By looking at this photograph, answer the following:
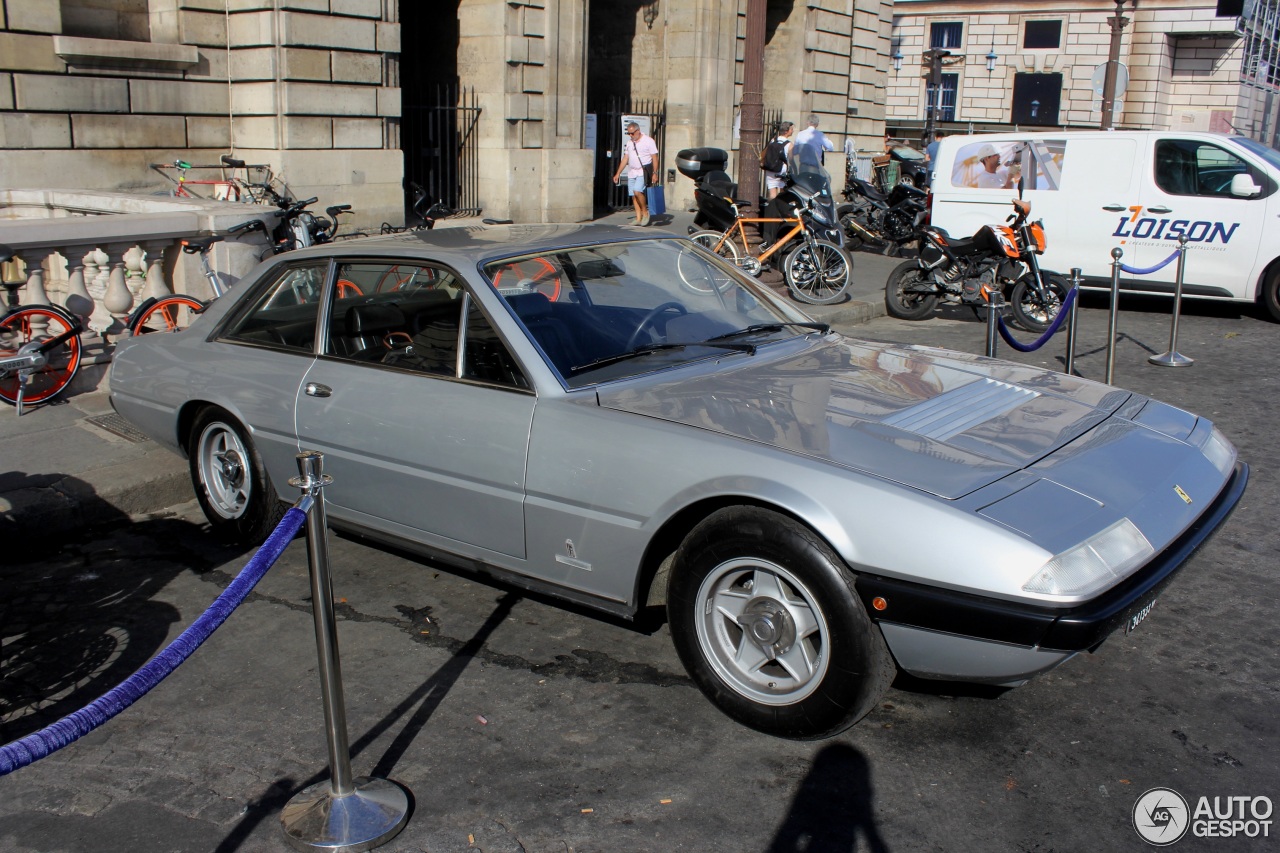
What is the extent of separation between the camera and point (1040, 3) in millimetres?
48500

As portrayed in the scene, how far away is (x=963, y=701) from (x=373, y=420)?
240cm

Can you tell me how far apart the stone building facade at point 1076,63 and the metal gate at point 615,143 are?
79.2ft

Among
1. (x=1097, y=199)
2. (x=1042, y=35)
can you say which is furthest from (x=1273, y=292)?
(x=1042, y=35)

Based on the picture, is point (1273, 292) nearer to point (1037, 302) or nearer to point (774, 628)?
point (1037, 302)

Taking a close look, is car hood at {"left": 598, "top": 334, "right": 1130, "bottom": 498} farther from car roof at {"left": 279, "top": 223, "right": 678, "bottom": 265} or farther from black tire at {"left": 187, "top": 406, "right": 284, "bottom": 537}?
black tire at {"left": 187, "top": 406, "right": 284, "bottom": 537}

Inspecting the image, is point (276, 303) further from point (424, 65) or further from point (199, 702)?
point (424, 65)

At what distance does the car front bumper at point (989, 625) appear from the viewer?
2.91 meters

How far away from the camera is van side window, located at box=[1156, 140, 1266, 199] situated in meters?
11.2

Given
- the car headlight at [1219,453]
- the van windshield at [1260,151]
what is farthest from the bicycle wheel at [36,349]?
the van windshield at [1260,151]

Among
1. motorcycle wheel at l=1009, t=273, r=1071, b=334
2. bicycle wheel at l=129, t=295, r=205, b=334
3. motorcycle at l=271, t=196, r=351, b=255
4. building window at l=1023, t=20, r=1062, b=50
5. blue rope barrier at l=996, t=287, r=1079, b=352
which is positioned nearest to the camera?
bicycle wheel at l=129, t=295, r=205, b=334

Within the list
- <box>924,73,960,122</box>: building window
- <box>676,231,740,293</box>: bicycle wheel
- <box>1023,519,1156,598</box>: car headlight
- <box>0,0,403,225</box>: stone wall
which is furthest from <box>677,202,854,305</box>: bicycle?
<box>924,73,960,122</box>: building window

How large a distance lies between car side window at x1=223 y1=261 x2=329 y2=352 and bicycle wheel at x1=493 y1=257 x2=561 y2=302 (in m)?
0.96

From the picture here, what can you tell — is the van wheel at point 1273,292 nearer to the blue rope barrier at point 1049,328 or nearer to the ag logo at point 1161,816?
the blue rope barrier at point 1049,328

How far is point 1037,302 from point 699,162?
5282mm
